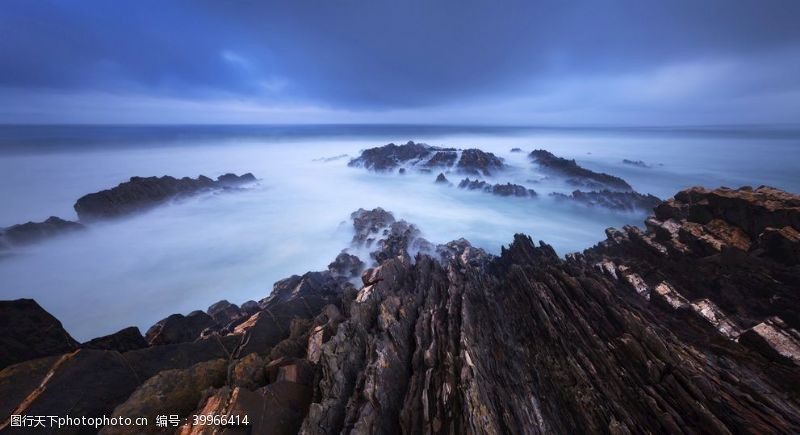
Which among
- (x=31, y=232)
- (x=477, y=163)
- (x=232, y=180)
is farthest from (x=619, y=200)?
(x=31, y=232)

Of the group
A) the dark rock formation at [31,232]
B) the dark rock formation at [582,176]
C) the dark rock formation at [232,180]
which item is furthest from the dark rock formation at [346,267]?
the dark rock formation at [582,176]

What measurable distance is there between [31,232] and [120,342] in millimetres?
25392

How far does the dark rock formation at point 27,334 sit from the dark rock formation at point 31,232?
76.0 feet

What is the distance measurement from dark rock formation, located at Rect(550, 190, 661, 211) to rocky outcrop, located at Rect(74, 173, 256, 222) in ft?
156

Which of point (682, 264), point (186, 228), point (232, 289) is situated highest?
point (682, 264)

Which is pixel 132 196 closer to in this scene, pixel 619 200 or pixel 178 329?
pixel 178 329

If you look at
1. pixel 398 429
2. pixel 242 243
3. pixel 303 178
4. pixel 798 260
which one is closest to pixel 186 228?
pixel 242 243

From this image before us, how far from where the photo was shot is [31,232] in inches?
984

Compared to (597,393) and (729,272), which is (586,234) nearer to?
(729,272)

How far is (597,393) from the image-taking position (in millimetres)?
7859

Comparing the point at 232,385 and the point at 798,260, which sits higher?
the point at 798,260

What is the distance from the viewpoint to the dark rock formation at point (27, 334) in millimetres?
8891

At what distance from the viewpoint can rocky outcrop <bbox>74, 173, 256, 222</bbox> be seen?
29.8 metres

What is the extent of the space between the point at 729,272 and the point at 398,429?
1497cm
